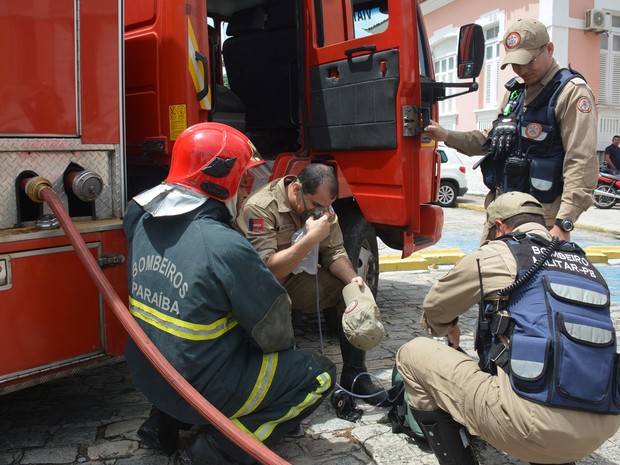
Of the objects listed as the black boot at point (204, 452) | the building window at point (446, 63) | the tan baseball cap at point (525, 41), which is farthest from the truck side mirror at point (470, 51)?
the building window at point (446, 63)

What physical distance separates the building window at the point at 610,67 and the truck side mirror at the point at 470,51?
1450 centimetres

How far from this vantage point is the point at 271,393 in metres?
2.62

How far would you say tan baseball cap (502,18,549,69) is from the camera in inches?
135

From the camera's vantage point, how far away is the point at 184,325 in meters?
2.40

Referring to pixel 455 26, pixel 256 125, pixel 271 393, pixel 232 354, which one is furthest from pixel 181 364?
pixel 455 26

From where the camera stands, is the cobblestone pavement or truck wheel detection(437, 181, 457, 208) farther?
truck wheel detection(437, 181, 457, 208)

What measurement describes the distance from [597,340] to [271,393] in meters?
1.29

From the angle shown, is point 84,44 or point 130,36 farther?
point 130,36

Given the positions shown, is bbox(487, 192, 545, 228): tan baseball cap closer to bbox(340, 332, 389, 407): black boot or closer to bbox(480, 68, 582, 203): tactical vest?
bbox(480, 68, 582, 203): tactical vest

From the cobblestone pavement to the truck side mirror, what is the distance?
1.95 metres

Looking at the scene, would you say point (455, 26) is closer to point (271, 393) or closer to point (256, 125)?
point (256, 125)

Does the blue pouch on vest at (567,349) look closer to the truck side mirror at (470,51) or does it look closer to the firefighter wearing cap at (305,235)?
the firefighter wearing cap at (305,235)

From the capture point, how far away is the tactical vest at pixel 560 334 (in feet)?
7.03

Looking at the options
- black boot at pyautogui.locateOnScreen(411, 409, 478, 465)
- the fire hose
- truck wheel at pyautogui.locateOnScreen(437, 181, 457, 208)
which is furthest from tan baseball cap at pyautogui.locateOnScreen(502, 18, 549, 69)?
truck wheel at pyautogui.locateOnScreen(437, 181, 457, 208)
